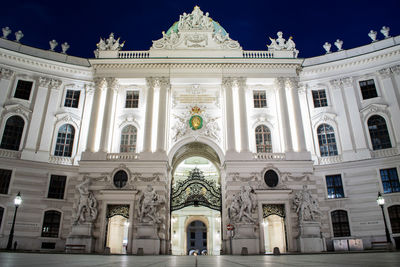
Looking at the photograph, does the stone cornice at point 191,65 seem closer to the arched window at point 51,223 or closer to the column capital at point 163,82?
the column capital at point 163,82

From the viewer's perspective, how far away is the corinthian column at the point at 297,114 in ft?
90.9

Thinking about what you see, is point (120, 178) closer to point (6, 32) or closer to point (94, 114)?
point (94, 114)

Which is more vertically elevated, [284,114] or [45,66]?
[45,66]

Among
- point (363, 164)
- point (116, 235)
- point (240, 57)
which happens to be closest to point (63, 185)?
point (116, 235)

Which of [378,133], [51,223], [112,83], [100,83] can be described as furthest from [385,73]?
[51,223]

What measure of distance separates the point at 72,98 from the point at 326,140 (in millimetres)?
27022

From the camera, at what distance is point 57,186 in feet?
90.9

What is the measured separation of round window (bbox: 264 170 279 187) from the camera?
26.3 metres

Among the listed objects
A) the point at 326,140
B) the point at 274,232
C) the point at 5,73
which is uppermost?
the point at 5,73

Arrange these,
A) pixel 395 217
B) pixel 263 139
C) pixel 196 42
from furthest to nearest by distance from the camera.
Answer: pixel 196 42 → pixel 263 139 → pixel 395 217

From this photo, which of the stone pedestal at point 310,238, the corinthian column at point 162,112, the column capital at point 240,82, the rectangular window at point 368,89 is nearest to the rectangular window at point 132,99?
the corinthian column at point 162,112

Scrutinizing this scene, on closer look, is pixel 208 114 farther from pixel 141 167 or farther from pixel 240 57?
pixel 141 167

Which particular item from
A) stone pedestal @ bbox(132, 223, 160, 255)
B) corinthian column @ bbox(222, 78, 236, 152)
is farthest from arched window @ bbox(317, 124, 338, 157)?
stone pedestal @ bbox(132, 223, 160, 255)

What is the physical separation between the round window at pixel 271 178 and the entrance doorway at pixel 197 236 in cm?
2168
